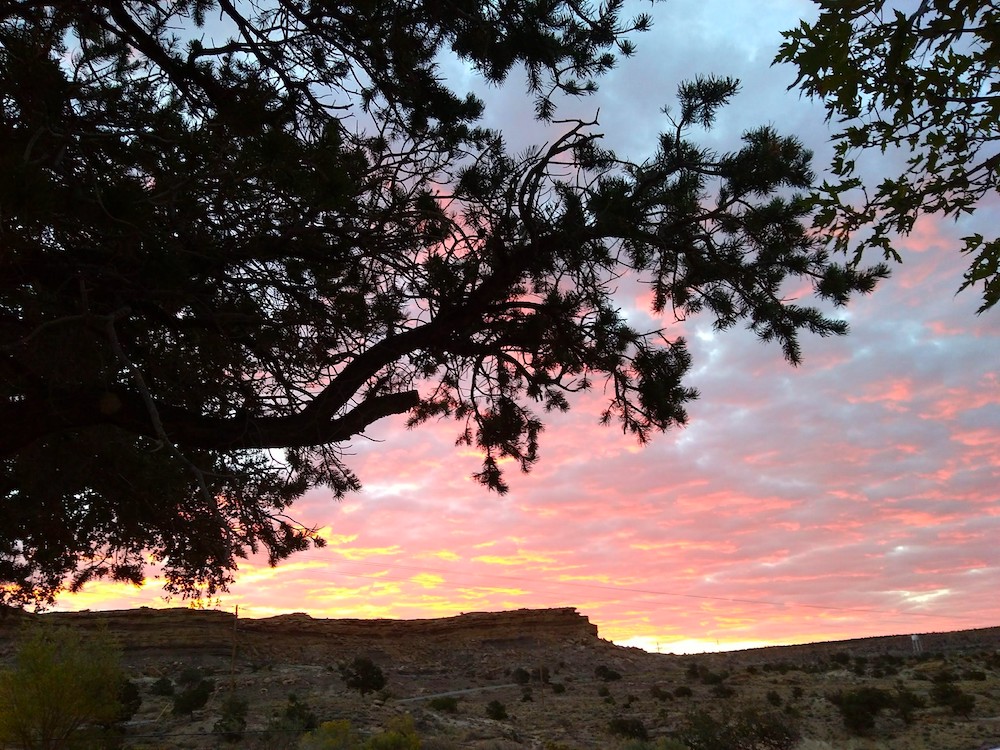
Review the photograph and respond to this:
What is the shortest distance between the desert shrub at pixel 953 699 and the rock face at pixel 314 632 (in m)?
30.0

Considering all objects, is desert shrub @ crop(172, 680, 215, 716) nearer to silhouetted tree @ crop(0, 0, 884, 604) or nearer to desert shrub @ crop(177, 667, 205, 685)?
desert shrub @ crop(177, 667, 205, 685)

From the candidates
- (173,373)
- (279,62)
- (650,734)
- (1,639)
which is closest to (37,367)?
(173,373)

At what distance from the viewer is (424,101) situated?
24.2 ft

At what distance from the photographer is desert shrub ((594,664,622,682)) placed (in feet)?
140

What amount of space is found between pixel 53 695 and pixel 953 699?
88.3 feet

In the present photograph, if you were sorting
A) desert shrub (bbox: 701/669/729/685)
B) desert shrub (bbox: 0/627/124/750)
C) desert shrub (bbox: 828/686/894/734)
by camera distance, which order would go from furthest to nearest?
desert shrub (bbox: 701/669/729/685) → desert shrub (bbox: 828/686/894/734) → desert shrub (bbox: 0/627/124/750)

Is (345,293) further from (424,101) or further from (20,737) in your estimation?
(20,737)

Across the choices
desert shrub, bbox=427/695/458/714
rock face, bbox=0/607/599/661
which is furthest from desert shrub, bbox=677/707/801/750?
rock face, bbox=0/607/599/661

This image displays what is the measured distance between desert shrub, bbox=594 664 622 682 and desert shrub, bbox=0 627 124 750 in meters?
27.5

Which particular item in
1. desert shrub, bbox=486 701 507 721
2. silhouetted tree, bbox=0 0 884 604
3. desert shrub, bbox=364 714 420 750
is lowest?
desert shrub, bbox=486 701 507 721

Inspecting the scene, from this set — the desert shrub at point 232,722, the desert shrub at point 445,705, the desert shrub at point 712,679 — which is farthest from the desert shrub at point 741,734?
the desert shrub at point 712,679

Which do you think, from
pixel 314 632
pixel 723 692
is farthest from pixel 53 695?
pixel 314 632

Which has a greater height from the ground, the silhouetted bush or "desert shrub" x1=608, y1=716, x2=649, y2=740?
the silhouetted bush

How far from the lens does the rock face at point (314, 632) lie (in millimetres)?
44500
